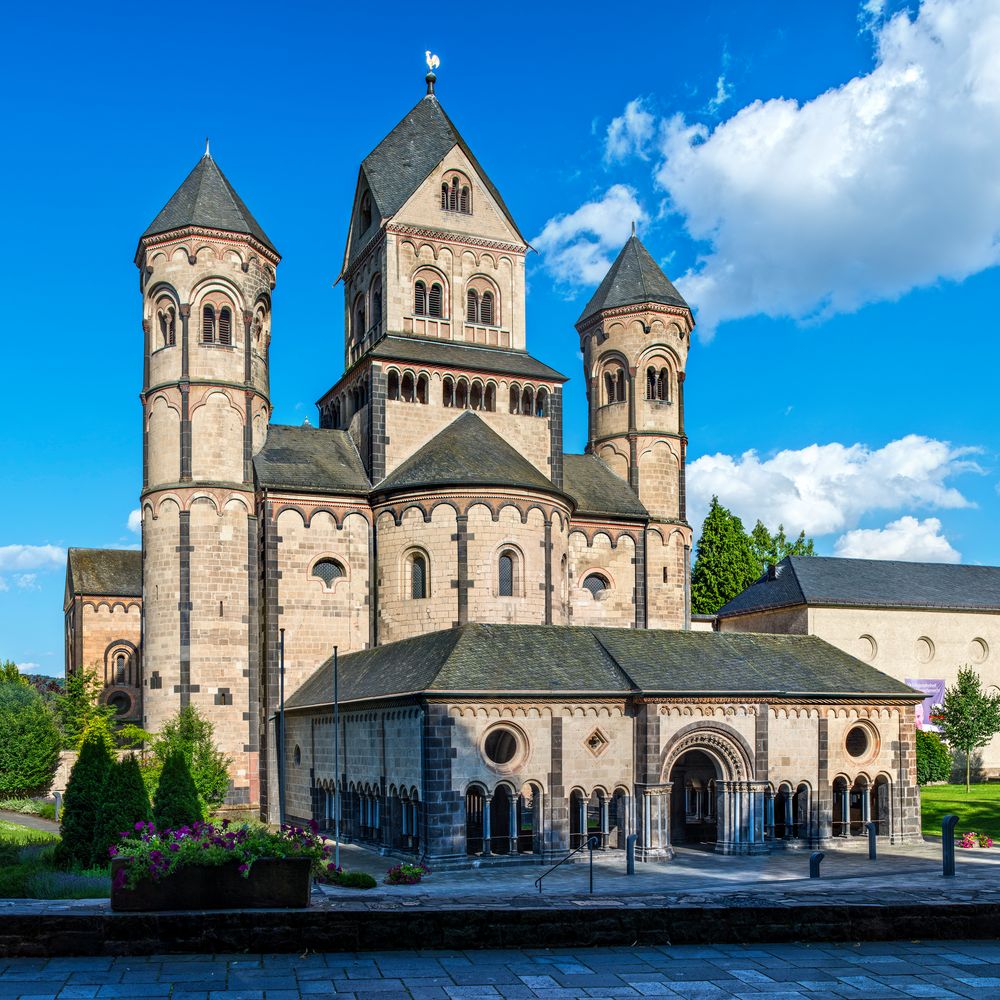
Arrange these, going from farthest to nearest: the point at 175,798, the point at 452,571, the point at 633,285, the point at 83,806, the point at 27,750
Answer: the point at 633,285
the point at 27,750
the point at 452,571
the point at 175,798
the point at 83,806

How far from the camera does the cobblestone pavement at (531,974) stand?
1184 cm

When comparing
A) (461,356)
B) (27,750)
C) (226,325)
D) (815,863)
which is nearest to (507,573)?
(461,356)

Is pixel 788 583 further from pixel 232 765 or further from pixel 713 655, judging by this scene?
pixel 232 765

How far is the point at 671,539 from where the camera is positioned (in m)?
51.4

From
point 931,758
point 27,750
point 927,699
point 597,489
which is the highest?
point 597,489

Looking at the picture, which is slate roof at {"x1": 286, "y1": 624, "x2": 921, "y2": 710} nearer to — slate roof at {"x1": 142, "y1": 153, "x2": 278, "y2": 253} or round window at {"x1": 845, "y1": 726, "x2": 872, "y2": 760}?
round window at {"x1": 845, "y1": 726, "x2": 872, "y2": 760}

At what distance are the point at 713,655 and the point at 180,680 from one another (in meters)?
19.5

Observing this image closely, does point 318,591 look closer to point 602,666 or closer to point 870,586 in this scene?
point 602,666

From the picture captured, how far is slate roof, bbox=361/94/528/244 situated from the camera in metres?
50.4

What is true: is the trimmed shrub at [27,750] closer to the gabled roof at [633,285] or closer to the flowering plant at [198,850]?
the gabled roof at [633,285]

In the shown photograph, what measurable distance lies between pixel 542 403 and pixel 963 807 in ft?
78.3

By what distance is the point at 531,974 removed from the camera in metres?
12.7

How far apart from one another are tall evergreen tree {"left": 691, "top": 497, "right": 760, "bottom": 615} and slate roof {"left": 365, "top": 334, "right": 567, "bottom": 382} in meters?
33.0

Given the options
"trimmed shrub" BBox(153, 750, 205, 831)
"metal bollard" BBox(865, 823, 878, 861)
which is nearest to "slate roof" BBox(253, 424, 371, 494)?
"trimmed shrub" BBox(153, 750, 205, 831)
